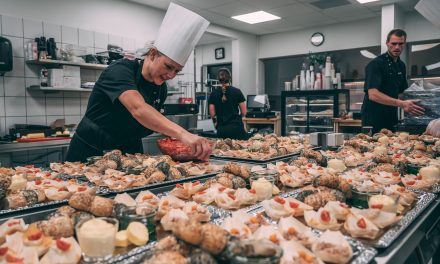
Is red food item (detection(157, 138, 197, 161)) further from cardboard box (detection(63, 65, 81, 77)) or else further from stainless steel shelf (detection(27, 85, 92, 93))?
cardboard box (detection(63, 65, 81, 77))

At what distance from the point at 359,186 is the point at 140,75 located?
1.51 m

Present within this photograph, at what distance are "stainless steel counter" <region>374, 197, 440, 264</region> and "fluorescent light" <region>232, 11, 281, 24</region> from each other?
6041 millimetres

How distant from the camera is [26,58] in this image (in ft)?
14.5

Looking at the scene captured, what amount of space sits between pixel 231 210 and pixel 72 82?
3977 mm

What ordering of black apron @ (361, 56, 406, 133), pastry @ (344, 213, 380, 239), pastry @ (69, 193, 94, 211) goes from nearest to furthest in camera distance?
pastry @ (344, 213, 380, 239) < pastry @ (69, 193, 94, 211) < black apron @ (361, 56, 406, 133)

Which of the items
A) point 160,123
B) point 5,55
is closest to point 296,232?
point 160,123

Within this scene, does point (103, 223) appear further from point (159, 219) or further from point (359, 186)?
point (359, 186)

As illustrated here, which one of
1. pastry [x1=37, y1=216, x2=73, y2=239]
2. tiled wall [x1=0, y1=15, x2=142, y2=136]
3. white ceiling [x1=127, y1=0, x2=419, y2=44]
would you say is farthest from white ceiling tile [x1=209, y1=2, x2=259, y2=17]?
pastry [x1=37, y1=216, x2=73, y2=239]

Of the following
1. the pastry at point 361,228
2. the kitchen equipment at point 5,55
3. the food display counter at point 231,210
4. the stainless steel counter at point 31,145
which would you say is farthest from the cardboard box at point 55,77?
the pastry at point 361,228

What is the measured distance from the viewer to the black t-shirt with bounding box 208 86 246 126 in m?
4.54

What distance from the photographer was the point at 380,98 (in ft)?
11.4

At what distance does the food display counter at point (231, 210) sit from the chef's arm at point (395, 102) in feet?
4.72

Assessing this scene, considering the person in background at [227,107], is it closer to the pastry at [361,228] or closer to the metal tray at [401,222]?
the metal tray at [401,222]

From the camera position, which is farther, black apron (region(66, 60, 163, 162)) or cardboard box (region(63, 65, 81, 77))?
cardboard box (region(63, 65, 81, 77))
